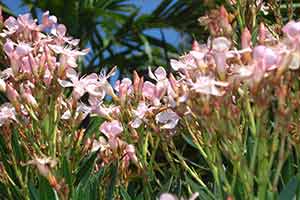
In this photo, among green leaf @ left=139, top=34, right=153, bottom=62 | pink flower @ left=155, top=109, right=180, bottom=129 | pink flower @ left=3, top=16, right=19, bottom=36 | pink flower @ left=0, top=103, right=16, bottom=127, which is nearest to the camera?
pink flower @ left=155, top=109, right=180, bottom=129

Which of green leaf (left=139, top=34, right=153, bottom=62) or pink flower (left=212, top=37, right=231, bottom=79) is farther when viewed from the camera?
green leaf (left=139, top=34, right=153, bottom=62)

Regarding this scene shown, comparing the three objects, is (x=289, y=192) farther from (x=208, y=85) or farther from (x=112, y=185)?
(x=112, y=185)

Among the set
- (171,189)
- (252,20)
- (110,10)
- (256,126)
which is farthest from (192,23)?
(256,126)

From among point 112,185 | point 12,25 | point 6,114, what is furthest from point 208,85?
point 12,25

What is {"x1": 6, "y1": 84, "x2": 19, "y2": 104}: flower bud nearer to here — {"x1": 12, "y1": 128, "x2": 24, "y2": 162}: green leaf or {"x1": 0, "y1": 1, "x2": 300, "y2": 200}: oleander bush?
{"x1": 0, "y1": 1, "x2": 300, "y2": 200}: oleander bush

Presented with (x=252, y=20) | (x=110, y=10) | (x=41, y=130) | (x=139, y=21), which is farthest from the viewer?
(x=110, y=10)

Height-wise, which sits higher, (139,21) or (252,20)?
(252,20)

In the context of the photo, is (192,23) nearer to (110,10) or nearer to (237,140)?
(110,10)

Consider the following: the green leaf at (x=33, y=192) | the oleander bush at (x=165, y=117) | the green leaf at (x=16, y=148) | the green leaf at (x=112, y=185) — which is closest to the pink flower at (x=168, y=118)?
the oleander bush at (x=165, y=117)

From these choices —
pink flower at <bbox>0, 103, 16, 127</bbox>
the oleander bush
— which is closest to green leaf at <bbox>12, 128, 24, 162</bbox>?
the oleander bush
